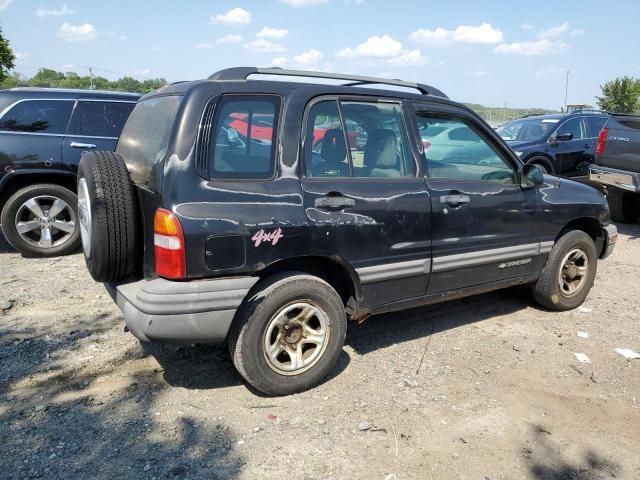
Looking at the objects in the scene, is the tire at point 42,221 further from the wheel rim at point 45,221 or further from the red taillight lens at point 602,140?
the red taillight lens at point 602,140

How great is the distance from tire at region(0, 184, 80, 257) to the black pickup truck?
7.37 m

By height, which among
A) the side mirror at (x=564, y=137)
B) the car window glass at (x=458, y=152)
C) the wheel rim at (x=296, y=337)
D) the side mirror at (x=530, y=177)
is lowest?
the wheel rim at (x=296, y=337)

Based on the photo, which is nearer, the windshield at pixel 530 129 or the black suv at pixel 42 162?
the black suv at pixel 42 162

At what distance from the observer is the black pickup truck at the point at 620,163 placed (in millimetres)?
7805

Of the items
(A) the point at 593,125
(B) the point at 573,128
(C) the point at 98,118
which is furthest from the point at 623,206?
(C) the point at 98,118

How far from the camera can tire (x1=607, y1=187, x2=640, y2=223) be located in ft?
28.6

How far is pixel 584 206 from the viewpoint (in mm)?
4695

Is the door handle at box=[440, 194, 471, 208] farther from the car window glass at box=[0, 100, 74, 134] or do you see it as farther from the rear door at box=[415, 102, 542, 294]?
the car window glass at box=[0, 100, 74, 134]

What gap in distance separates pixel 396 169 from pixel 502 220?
1015 mm

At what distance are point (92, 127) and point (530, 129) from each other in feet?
27.7

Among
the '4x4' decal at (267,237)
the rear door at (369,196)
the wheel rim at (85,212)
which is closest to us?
the '4x4' decal at (267,237)

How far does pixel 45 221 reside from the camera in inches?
245

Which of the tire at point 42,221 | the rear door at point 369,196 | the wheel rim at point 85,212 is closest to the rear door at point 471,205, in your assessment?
the rear door at point 369,196

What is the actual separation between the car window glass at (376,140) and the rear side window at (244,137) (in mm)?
550
